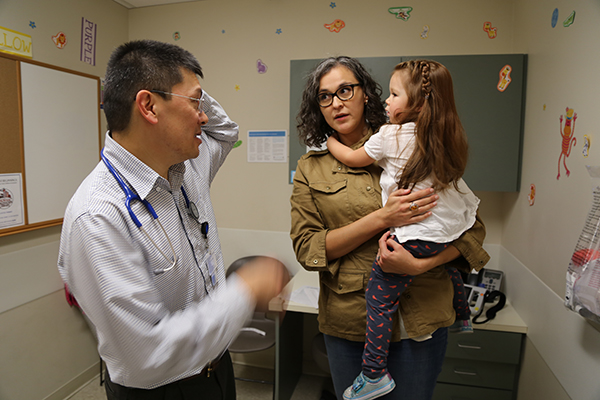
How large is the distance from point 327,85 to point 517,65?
1.58m

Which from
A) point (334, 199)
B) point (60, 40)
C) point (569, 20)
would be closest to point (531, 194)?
point (569, 20)

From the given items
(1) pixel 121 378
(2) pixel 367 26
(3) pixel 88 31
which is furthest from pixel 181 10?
(1) pixel 121 378

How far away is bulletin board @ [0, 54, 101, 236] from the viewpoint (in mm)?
2287

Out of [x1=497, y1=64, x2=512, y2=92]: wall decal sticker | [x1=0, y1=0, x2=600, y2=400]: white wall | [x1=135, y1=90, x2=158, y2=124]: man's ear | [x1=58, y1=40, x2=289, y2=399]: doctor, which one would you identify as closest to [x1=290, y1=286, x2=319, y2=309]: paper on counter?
[x1=0, y1=0, x2=600, y2=400]: white wall

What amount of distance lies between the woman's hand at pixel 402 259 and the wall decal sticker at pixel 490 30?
2.10 meters

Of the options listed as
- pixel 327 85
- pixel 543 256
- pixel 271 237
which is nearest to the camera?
pixel 327 85

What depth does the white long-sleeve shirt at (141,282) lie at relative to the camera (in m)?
0.87

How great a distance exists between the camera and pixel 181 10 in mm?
3205

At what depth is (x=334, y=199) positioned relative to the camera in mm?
1320

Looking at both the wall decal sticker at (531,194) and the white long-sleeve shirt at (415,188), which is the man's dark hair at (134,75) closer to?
the white long-sleeve shirt at (415,188)

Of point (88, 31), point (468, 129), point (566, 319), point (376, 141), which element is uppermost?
point (88, 31)

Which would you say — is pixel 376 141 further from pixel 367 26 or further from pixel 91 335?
pixel 91 335

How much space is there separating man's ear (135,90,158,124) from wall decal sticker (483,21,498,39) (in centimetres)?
257

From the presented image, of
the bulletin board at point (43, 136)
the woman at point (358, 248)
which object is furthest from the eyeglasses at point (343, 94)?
the bulletin board at point (43, 136)
